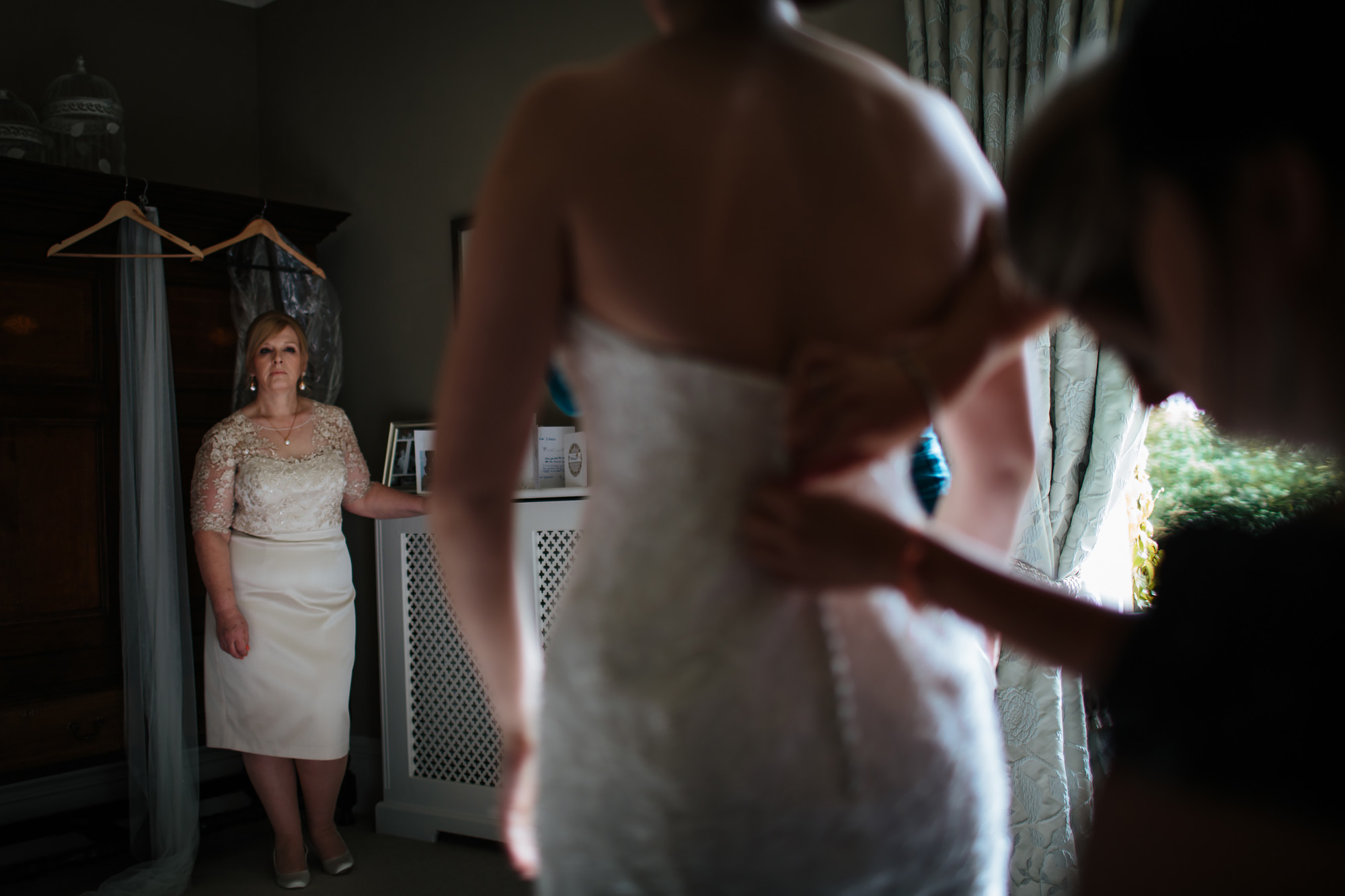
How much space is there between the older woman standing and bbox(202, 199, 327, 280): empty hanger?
0.38m

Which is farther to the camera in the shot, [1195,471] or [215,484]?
[215,484]

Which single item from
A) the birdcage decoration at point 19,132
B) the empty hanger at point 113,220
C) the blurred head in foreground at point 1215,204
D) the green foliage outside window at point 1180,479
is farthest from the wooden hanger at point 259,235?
the blurred head in foreground at point 1215,204

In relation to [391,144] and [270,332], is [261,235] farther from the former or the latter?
[391,144]

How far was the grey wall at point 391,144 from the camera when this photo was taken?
353 centimetres

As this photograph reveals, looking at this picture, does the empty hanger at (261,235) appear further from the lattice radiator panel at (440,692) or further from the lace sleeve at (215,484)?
the lattice radiator panel at (440,692)

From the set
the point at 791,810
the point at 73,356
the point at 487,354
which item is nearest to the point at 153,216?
the point at 73,356

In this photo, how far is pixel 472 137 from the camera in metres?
3.60

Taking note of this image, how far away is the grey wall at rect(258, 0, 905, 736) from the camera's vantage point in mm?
3529

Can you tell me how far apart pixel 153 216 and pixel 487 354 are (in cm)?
302

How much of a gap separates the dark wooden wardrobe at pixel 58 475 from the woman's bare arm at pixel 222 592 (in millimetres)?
435

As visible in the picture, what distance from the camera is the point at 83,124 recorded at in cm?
332

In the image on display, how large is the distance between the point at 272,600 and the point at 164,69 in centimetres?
246

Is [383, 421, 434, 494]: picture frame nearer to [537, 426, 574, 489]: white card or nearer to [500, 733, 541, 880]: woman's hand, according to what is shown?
[537, 426, 574, 489]: white card

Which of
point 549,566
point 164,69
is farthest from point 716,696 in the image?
point 164,69
